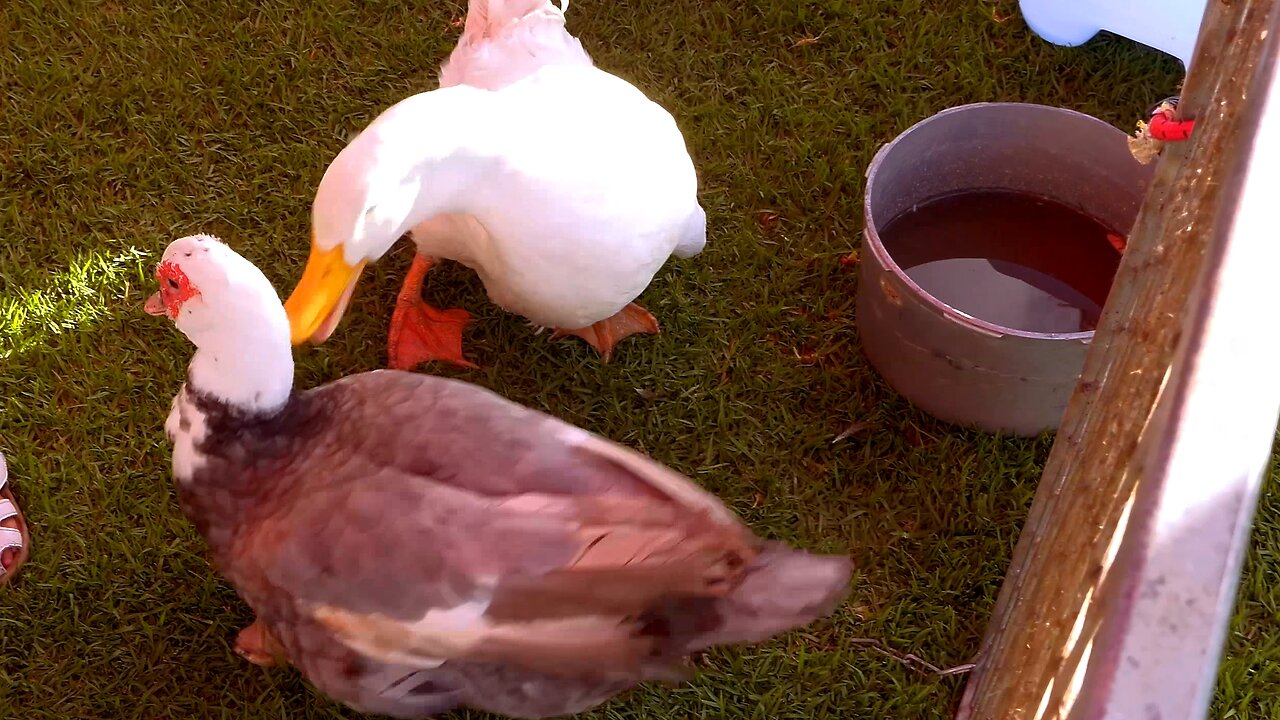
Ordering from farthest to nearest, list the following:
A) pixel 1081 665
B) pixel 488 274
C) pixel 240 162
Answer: pixel 240 162, pixel 488 274, pixel 1081 665

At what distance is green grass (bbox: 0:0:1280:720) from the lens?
127 cm

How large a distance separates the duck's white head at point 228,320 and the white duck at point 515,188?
1.8 inches

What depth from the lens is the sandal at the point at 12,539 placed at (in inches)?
51.6

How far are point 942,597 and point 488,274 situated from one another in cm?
79

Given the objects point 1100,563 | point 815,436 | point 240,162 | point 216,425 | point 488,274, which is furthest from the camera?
point 240,162

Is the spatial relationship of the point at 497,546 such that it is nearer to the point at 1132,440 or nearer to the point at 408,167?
the point at 408,167

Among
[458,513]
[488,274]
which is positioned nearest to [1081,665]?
[458,513]

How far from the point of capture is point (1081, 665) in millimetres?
389

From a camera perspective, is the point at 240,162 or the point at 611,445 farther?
the point at 240,162

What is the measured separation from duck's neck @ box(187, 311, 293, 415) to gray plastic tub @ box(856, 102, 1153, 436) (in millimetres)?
753

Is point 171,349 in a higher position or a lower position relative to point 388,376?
lower

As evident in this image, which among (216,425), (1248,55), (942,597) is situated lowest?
(942,597)

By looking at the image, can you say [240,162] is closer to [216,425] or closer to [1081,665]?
[216,425]

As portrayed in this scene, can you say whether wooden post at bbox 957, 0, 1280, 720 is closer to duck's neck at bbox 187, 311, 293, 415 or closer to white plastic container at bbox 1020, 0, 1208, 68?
duck's neck at bbox 187, 311, 293, 415
